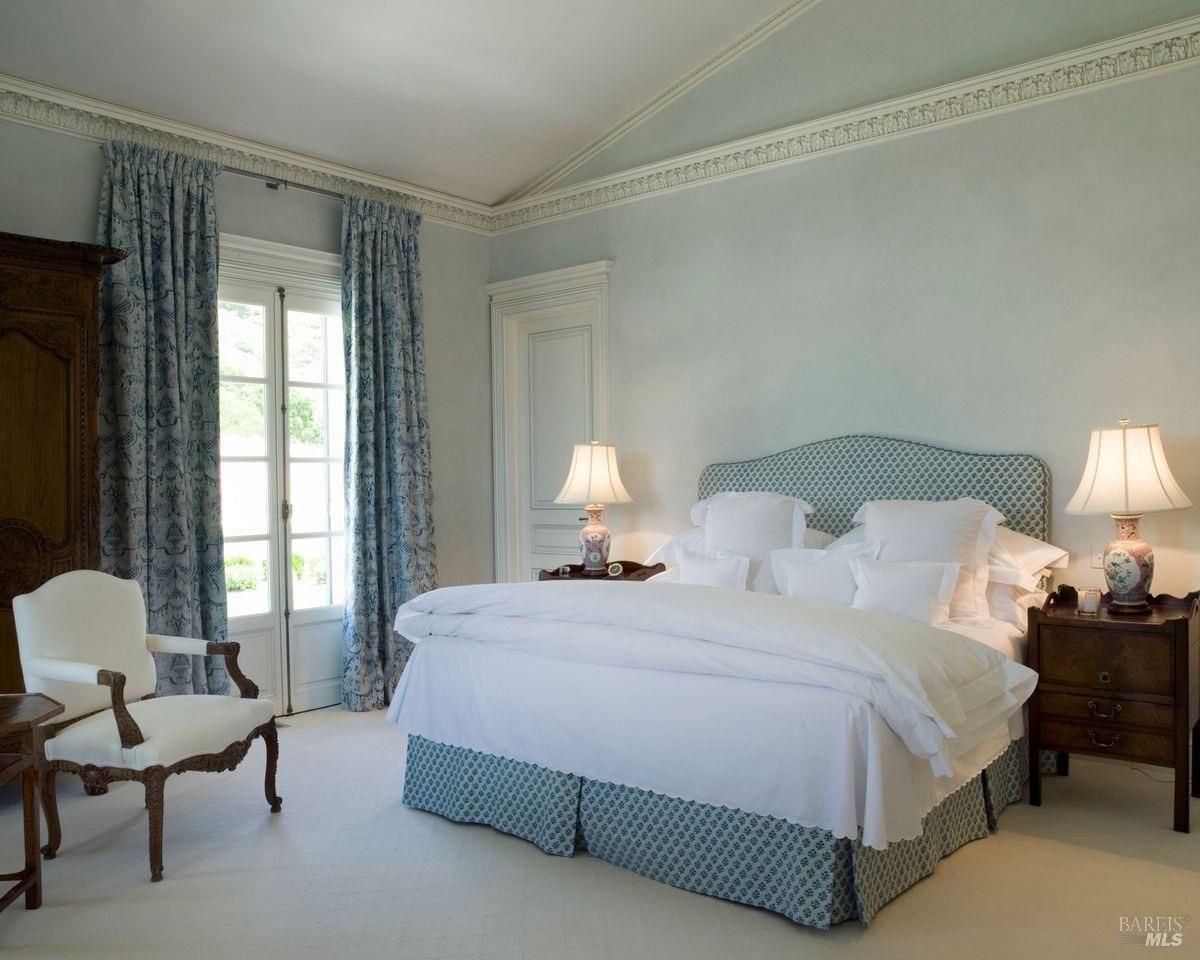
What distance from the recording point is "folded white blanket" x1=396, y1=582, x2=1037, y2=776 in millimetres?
2693

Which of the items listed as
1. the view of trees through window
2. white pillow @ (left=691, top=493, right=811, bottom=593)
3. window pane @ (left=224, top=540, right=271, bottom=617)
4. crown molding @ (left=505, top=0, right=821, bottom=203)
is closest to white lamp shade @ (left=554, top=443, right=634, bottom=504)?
white pillow @ (left=691, top=493, right=811, bottom=593)

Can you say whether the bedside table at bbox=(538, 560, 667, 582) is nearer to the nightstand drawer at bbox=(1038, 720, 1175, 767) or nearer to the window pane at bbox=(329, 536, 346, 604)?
the window pane at bbox=(329, 536, 346, 604)

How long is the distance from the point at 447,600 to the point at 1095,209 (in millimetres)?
→ 3266

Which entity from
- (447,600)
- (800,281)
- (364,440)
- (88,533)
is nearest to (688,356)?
(800,281)

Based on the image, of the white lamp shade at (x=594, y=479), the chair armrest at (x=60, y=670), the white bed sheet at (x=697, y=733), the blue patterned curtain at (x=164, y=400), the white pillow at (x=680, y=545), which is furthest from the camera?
the white lamp shade at (x=594, y=479)

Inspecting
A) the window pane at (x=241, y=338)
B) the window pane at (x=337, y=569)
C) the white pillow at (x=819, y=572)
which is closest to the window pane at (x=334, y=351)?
the window pane at (x=241, y=338)

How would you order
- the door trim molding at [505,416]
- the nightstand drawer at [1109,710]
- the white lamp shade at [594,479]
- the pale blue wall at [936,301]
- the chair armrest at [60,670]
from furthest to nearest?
the door trim molding at [505,416] < the white lamp shade at [594,479] < the pale blue wall at [936,301] < the nightstand drawer at [1109,710] < the chair armrest at [60,670]

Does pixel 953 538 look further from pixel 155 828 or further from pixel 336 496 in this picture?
pixel 336 496

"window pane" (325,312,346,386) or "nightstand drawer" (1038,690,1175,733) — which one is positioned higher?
"window pane" (325,312,346,386)

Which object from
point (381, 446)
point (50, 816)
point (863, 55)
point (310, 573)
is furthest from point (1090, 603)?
point (310, 573)

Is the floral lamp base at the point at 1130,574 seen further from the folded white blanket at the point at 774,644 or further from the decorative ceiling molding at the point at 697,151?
the decorative ceiling molding at the point at 697,151

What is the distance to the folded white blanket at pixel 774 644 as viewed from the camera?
269 centimetres

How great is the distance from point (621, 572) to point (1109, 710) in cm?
256

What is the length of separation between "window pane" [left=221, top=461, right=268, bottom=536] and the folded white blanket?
6.56 feet
